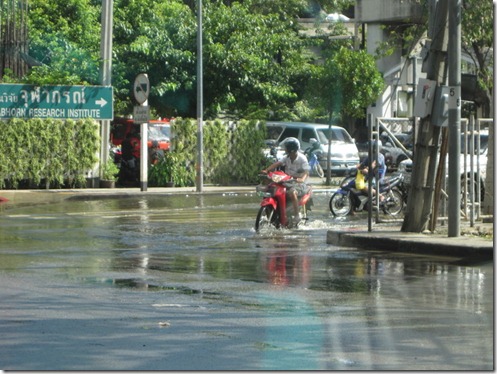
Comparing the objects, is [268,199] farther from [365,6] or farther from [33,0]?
[365,6]

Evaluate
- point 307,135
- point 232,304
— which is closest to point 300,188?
point 232,304

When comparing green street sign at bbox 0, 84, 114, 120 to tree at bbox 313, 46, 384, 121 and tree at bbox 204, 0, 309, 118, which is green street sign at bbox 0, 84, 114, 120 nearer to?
tree at bbox 204, 0, 309, 118

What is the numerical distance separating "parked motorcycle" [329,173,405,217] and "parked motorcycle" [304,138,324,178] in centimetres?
1390

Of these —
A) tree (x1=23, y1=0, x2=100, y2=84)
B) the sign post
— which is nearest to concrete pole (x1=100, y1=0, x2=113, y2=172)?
tree (x1=23, y1=0, x2=100, y2=84)

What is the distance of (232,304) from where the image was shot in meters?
10.5

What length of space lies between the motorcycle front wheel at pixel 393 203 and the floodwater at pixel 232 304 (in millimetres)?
4763

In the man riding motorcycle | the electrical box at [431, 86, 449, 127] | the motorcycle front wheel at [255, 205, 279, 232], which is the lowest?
the motorcycle front wheel at [255, 205, 279, 232]

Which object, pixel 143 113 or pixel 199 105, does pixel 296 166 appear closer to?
pixel 143 113

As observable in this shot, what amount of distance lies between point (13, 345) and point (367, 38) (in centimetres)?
5002

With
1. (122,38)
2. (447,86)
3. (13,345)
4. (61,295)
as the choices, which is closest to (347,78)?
(122,38)

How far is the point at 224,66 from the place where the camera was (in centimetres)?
3744

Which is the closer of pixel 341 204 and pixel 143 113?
pixel 341 204

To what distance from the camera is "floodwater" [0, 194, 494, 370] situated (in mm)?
7988

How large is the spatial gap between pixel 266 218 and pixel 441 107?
157 inches
